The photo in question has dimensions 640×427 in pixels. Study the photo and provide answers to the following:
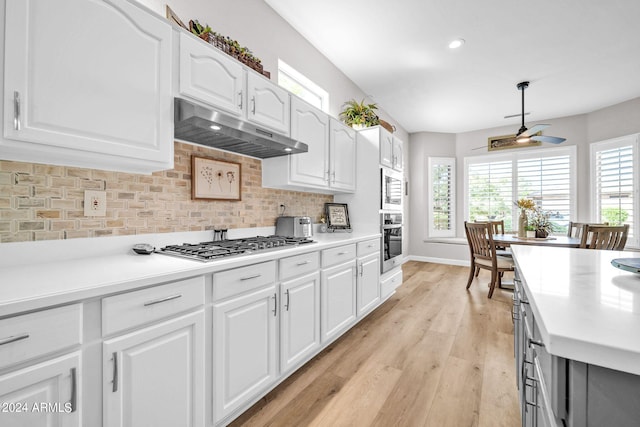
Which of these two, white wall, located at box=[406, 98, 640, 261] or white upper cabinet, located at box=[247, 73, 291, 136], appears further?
white wall, located at box=[406, 98, 640, 261]

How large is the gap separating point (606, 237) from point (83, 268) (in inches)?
176

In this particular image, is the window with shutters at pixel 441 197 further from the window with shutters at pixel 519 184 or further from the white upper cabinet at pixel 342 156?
the white upper cabinet at pixel 342 156

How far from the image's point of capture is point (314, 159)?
2561 millimetres

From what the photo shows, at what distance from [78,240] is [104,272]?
1.43 feet

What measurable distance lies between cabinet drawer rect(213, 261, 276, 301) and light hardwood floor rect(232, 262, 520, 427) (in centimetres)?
74

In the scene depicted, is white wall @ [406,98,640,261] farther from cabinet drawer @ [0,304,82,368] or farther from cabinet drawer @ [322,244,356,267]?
cabinet drawer @ [0,304,82,368]

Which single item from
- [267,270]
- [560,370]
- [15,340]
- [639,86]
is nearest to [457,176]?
[639,86]

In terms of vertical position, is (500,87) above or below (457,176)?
above

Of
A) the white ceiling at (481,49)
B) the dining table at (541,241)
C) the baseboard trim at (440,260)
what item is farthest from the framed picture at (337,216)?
the baseboard trim at (440,260)

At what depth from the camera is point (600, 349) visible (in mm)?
499

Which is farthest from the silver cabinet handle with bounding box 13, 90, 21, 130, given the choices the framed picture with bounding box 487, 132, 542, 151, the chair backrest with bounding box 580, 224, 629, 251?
the framed picture with bounding box 487, 132, 542, 151

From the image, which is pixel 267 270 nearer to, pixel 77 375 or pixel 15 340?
pixel 77 375

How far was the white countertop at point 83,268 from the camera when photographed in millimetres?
848

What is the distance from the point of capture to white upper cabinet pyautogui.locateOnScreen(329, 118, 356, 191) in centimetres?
282
